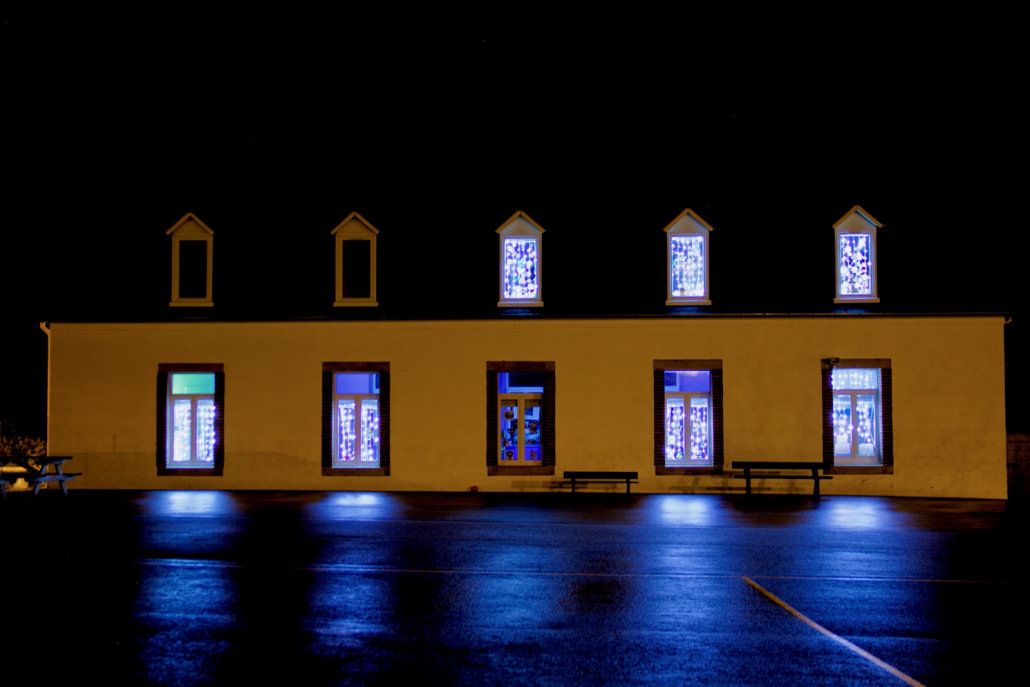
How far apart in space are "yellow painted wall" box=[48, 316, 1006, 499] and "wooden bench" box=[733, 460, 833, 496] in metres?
0.27

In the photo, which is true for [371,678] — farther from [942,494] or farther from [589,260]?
[942,494]

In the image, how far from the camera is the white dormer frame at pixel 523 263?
19484 mm

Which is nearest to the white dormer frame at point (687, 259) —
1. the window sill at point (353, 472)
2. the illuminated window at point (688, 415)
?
the illuminated window at point (688, 415)

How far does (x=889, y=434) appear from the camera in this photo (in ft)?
60.1

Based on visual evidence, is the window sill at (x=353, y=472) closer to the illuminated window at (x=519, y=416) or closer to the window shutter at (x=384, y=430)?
the window shutter at (x=384, y=430)

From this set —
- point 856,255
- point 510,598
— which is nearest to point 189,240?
point 510,598

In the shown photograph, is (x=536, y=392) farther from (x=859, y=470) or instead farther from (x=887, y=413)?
(x=887, y=413)

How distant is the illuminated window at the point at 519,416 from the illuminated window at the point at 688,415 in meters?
2.69

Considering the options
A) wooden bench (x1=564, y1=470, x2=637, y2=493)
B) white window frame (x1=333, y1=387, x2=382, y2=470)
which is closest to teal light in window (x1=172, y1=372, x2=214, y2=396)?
white window frame (x1=333, y1=387, x2=382, y2=470)

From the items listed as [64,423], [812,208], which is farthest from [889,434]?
[64,423]

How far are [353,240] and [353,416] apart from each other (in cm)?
458

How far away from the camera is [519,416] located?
750 inches

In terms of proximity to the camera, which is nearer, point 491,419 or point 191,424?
point 491,419

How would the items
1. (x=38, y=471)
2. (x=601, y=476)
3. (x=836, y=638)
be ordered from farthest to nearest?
(x=601, y=476) < (x=38, y=471) < (x=836, y=638)
